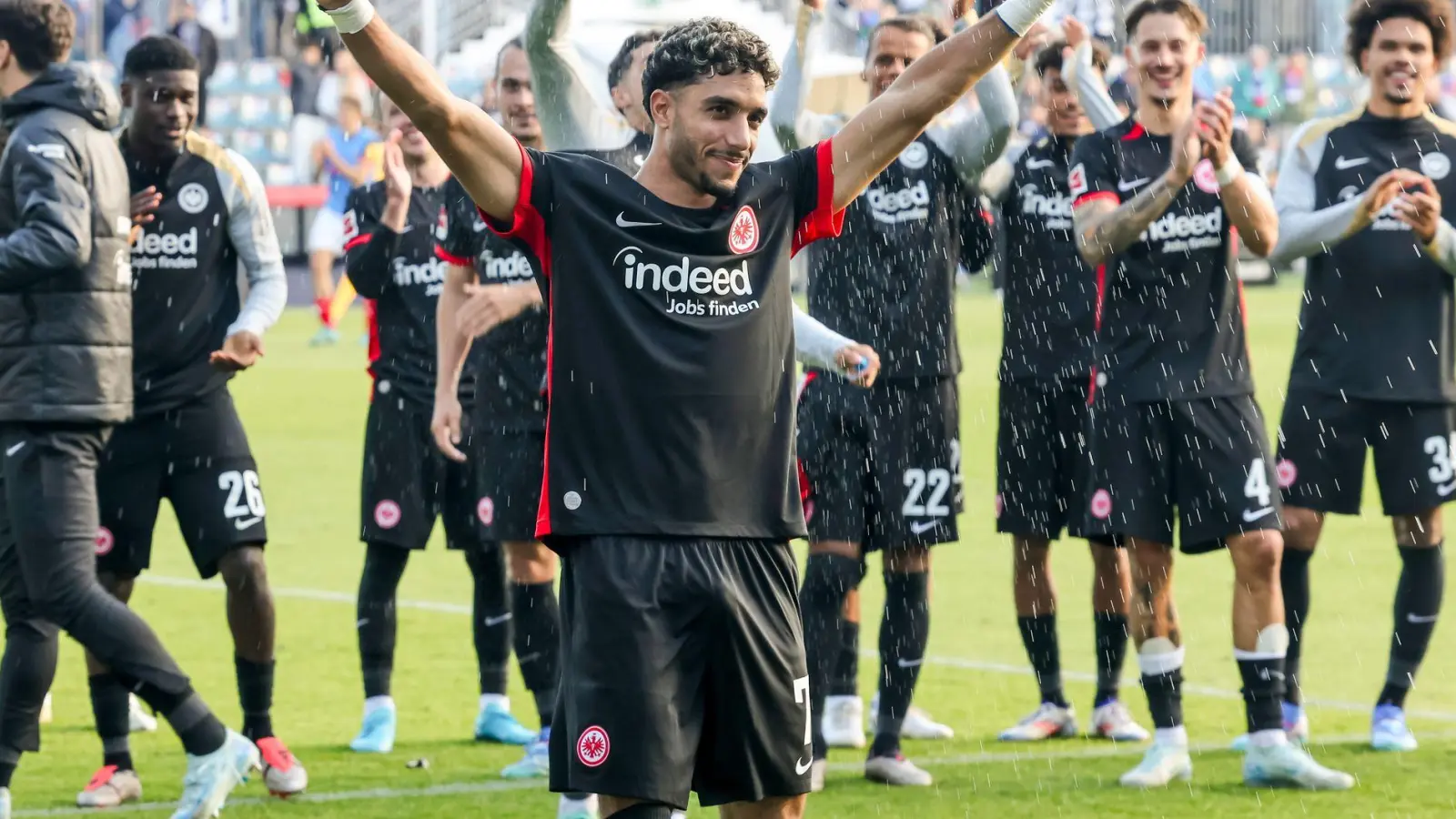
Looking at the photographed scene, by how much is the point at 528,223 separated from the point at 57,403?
7.52 ft

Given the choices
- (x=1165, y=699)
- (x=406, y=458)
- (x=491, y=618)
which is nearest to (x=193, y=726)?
(x=491, y=618)

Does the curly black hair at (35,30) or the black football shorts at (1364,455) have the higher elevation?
the curly black hair at (35,30)

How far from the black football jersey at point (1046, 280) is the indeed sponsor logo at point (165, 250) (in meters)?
2.86

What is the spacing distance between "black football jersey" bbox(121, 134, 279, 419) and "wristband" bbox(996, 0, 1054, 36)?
3.35m

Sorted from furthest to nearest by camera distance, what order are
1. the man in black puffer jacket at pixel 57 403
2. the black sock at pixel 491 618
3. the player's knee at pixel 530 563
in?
the black sock at pixel 491 618, the player's knee at pixel 530 563, the man in black puffer jacket at pixel 57 403

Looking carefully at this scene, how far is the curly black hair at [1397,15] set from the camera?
7398 millimetres

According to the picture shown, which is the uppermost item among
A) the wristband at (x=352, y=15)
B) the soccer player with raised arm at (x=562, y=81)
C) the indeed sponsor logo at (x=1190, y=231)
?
the soccer player with raised arm at (x=562, y=81)

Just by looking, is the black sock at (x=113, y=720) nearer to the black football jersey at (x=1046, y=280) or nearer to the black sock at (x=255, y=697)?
the black sock at (x=255, y=697)

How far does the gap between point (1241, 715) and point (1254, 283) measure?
24.2m

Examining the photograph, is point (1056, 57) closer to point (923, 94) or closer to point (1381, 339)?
point (1381, 339)

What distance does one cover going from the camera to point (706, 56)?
4297 millimetres

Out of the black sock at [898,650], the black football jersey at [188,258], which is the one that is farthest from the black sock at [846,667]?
the black football jersey at [188,258]

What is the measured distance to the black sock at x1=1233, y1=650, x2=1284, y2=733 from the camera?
21.6ft

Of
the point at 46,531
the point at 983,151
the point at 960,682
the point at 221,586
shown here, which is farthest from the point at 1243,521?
the point at 221,586
